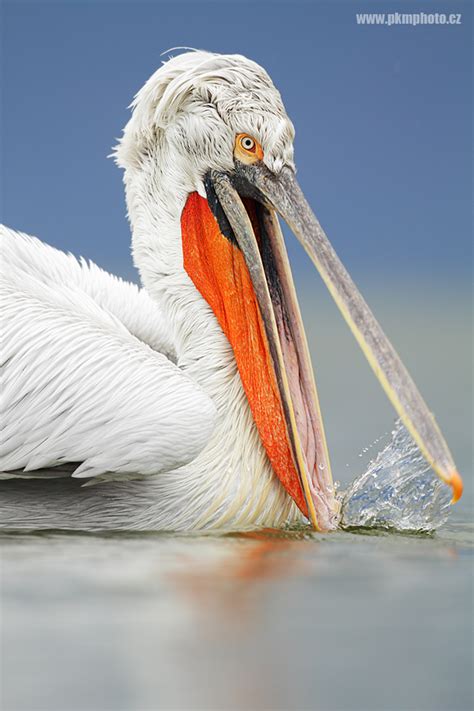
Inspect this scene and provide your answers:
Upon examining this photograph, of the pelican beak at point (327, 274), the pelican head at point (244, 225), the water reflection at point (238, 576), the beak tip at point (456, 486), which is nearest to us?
the water reflection at point (238, 576)

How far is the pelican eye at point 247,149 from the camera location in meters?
4.73

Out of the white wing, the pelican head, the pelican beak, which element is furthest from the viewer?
the pelican head

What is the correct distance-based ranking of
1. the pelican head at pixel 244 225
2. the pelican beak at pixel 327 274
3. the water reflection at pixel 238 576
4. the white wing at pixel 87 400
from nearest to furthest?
the water reflection at pixel 238 576 < the pelican beak at pixel 327 274 < the white wing at pixel 87 400 < the pelican head at pixel 244 225

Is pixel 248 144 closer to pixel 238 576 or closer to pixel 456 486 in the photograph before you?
pixel 456 486

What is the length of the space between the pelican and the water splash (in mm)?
122

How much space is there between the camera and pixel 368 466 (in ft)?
16.2

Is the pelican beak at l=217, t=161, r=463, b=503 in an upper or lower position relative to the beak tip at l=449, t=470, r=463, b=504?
upper

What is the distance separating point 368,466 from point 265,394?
0.58 meters

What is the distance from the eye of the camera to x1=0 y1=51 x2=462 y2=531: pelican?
14.3ft

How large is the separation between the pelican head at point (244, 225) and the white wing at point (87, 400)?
45cm

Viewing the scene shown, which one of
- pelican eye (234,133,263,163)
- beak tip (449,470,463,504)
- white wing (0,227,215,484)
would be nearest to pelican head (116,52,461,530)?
pelican eye (234,133,263,163)

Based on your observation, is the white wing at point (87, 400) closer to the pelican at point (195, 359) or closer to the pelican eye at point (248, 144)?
the pelican at point (195, 359)

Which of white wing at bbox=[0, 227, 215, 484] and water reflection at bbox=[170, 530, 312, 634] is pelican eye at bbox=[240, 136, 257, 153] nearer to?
white wing at bbox=[0, 227, 215, 484]

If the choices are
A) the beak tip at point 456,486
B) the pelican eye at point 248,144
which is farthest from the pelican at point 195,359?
the beak tip at point 456,486
